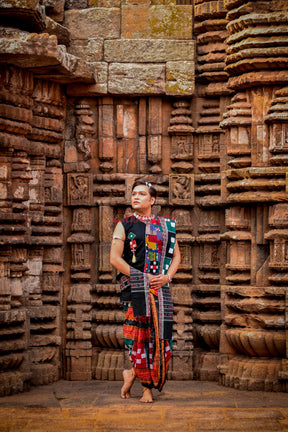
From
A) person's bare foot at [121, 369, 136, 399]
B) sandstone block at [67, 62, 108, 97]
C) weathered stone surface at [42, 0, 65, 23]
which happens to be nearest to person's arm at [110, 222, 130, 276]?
person's bare foot at [121, 369, 136, 399]

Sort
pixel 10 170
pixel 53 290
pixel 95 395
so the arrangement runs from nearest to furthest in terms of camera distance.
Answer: pixel 95 395 → pixel 10 170 → pixel 53 290

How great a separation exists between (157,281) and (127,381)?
3.71 ft

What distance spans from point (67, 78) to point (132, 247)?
279 centimetres

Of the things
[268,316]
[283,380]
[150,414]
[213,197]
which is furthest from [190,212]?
[150,414]

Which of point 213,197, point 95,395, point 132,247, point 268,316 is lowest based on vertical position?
point 95,395

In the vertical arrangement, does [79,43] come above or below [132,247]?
above

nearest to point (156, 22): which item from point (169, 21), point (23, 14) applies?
point (169, 21)

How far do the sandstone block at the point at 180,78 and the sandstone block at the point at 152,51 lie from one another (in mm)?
95

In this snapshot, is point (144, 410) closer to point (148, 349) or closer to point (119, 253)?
point (148, 349)

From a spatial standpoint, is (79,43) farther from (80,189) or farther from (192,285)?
(192,285)

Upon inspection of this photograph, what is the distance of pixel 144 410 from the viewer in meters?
7.41

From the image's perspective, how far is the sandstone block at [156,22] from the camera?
9.97m

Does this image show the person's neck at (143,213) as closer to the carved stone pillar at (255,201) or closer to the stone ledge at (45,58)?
the carved stone pillar at (255,201)

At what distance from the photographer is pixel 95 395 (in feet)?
27.5
